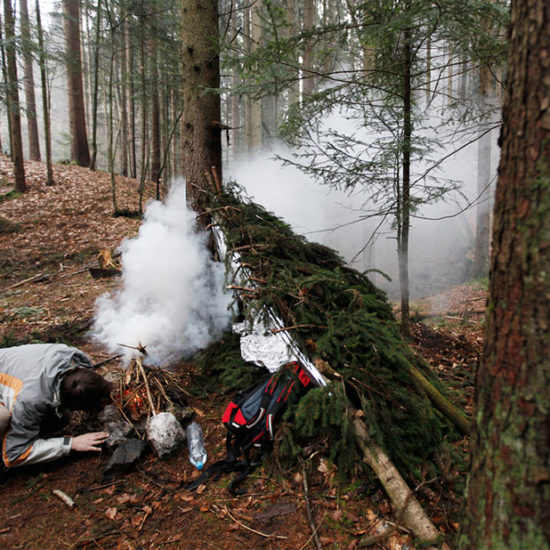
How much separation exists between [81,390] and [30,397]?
0.39 metres

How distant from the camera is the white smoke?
471 cm

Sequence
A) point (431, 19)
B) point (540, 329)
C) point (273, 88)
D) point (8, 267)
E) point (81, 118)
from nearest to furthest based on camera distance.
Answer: point (540, 329) → point (431, 19) → point (273, 88) → point (8, 267) → point (81, 118)

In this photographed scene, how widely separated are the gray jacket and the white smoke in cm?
131

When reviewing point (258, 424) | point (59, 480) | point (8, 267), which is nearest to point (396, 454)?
point (258, 424)

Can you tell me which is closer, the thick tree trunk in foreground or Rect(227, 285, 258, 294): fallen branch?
the thick tree trunk in foreground

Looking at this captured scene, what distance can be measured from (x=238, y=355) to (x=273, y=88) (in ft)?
11.8

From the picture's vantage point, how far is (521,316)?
4.15ft

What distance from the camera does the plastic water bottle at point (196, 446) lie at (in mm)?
3007

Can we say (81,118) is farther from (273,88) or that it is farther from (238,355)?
(238,355)

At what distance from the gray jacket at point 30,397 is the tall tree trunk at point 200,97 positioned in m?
A: 2.67

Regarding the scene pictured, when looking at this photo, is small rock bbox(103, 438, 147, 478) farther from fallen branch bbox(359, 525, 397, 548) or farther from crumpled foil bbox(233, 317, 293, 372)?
fallen branch bbox(359, 525, 397, 548)

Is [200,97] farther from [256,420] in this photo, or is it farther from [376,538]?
[376,538]

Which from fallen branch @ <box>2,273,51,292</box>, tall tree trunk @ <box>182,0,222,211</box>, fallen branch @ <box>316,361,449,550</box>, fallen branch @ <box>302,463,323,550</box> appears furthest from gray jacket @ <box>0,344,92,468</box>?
fallen branch @ <box>2,273,51,292</box>

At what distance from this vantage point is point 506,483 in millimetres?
1308
